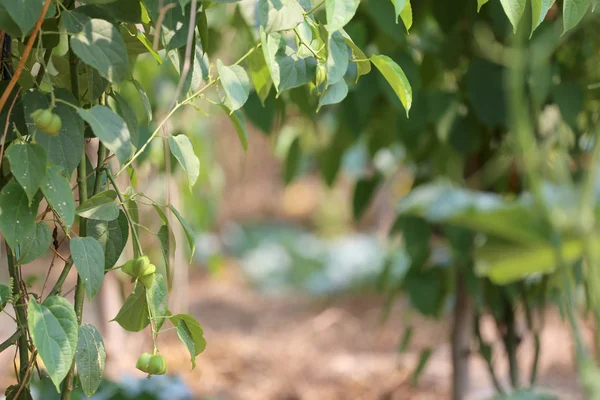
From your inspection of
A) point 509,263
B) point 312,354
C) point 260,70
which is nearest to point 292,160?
point 509,263

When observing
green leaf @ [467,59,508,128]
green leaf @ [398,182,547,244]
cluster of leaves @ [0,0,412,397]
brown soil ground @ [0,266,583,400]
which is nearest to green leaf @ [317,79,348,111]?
cluster of leaves @ [0,0,412,397]

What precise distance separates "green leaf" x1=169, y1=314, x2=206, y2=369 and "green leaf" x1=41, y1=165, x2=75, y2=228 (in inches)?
5.2

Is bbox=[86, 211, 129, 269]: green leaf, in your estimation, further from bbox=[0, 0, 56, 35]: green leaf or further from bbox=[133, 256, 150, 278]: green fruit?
bbox=[0, 0, 56, 35]: green leaf

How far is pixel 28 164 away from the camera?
17.6 inches

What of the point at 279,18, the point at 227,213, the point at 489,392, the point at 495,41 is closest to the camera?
the point at 279,18

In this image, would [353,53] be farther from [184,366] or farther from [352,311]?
[352,311]

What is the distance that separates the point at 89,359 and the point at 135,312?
6cm

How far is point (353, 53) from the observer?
22.5 inches

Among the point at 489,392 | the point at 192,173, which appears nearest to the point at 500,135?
the point at 489,392

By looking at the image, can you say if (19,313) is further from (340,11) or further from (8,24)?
(340,11)

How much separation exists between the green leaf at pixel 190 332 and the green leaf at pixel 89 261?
0.25 ft

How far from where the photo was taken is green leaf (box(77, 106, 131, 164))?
444 millimetres

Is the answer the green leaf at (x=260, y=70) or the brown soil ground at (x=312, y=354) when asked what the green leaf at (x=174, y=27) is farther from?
the brown soil ground at (x=312, y=354)

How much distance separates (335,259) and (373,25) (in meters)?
3.41
